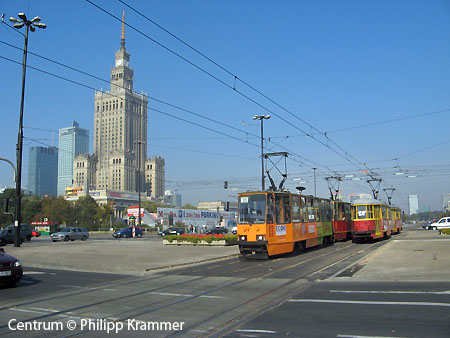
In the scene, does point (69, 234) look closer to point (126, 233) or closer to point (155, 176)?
point (126, 233)

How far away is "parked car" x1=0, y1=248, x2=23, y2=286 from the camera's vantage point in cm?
1148

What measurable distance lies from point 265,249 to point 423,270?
23.1ft

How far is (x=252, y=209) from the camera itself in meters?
19.0

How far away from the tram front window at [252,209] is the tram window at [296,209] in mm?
2888

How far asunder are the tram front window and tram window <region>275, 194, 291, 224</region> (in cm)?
83

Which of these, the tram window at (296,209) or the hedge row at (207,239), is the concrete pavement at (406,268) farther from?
the hedge row at (207,239)

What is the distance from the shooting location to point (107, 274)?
50.9 ft

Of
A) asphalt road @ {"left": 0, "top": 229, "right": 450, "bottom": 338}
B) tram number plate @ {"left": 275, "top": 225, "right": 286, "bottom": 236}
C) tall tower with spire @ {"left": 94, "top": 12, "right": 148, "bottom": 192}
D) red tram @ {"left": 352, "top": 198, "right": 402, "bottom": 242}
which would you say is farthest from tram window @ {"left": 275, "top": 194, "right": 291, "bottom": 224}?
tall tower with spire @ {"left": 94, "top": 12, "right": 148, "bottom": 192}

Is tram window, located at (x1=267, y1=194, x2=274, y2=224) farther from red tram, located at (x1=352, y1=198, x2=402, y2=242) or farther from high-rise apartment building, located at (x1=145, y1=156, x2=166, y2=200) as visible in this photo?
high-rise apartment building, located at (x1=145, y1=156, x2=166, y2=200)

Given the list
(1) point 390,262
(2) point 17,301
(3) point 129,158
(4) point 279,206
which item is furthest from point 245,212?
(3) point 129,158

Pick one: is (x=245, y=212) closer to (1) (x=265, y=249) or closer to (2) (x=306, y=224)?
(1) (x=265, y=249)

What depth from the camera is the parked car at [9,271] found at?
37.7ft

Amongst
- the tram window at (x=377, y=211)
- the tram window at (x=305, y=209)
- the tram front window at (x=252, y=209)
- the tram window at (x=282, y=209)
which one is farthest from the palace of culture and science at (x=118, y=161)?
the tram front window at (x=252, y=209)

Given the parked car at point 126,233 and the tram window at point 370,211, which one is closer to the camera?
the tram window at point 370,211
